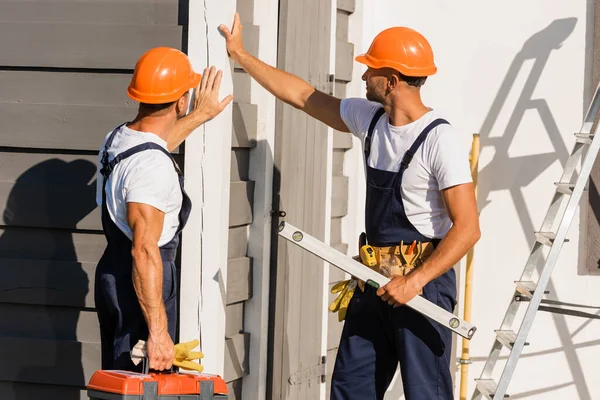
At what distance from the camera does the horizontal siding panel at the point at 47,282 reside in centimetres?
477

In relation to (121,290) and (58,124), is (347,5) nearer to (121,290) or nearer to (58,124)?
(58,124)

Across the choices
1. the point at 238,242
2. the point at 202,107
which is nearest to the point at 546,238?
the point at 238,242

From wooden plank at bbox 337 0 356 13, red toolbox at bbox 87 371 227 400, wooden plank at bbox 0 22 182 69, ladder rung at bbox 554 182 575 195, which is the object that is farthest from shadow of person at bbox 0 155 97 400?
ladder rung at bbox 554 182 575 195

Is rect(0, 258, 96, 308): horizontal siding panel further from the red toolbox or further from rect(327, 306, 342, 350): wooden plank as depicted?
rect(327, 306, 342, 350): wooden plank

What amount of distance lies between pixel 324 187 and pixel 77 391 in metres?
1.64

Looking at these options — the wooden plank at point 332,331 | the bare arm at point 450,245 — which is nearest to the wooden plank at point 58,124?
the bare arm at point 450,245

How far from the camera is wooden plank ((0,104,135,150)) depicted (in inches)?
185

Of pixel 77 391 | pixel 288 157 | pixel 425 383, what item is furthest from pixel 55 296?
pixel 425 383

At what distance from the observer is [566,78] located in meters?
6.02

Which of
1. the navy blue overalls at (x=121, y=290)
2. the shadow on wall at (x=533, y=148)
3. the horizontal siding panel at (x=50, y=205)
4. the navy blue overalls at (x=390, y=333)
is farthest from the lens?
the shadow on wall at (x=533, y=148)

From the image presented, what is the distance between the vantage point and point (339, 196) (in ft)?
20.1

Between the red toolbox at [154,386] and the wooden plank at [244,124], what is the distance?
1225 mm

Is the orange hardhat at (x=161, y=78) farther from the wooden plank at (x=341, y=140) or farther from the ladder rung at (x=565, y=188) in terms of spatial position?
the ladder rung at (x=565, y=188)

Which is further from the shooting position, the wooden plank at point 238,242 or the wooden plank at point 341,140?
the wooden plank at point 341,140
